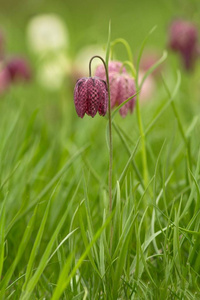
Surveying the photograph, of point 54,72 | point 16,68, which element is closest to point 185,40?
point 16,68

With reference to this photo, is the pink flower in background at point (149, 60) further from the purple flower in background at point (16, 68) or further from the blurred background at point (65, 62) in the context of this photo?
the purple flower in background at point (16, 68)

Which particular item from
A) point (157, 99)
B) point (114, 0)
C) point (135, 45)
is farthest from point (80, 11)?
point (157, 99)

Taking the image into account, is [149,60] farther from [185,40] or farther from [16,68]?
[185,40]

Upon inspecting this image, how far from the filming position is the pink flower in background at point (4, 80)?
262 centimetres

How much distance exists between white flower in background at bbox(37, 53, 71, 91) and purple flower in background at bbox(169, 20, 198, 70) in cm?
72

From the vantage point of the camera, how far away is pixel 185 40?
2.26 metres

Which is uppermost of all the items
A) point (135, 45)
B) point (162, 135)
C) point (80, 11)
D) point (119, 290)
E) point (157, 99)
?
point (80, 11)

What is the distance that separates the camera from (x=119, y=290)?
1118mm

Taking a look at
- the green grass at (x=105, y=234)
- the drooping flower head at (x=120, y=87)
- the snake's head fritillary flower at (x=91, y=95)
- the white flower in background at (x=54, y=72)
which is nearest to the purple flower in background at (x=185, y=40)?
the green grass at (x=105, y=234)

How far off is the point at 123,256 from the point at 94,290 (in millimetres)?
96

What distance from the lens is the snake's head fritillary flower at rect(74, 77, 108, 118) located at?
3.62ft

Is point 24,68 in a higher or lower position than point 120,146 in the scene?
higher

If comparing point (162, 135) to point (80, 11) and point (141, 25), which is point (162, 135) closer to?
point (141, 25)

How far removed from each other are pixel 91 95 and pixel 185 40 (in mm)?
1246
